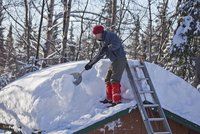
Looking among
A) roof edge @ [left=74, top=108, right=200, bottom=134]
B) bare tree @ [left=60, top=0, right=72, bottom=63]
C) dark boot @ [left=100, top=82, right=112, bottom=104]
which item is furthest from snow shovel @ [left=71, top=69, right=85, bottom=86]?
bare tree @ [left=60, top=0, right=72, bottom=63]

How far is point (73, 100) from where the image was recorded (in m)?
11.4

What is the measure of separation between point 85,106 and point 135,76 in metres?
1.33

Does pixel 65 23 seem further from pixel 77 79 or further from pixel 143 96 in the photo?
pixel 143 96

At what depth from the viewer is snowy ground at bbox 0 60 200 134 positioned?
→ 35.5ft

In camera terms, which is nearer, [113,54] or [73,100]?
[113,54]

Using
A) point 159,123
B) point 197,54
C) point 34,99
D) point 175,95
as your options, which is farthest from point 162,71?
point 197,54

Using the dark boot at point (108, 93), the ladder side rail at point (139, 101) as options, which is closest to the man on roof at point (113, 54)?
the dark boot at point (108, 93)

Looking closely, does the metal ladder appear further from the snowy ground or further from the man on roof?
the man on roof

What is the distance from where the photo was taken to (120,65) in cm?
1066

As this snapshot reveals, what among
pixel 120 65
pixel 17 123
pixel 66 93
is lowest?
pixel 17 123

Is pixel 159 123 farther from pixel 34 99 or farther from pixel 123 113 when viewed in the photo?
pixel 34 99

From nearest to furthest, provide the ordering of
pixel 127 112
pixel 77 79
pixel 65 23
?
pixel 127 112, pixel 77 79, pixel 65 23

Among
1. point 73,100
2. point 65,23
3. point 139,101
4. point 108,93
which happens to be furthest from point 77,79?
point 65,23

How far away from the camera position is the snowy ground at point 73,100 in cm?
1081
